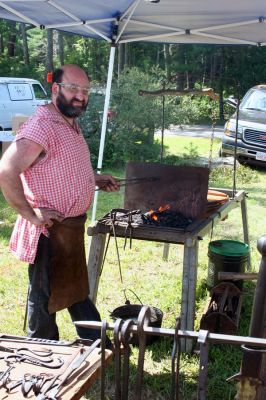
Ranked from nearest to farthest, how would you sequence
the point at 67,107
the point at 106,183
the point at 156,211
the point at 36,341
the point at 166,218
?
the point at 36,341, the point at 67,107, the point at 106,183, the point at 166,218, the point at 156,211

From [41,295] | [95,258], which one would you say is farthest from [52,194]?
[95,258]

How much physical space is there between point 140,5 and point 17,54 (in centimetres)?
3583

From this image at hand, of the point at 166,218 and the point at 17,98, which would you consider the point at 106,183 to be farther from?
the point at 17,98

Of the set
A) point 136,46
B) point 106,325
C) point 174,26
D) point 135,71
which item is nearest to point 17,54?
point 136,46

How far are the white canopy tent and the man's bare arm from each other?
5.07 feet

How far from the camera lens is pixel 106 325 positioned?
140cm

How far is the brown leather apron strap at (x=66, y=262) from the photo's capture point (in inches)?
118

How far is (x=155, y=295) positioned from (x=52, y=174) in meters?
2.10

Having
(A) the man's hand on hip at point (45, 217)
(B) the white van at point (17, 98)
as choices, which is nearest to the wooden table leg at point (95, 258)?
(A) the man's hand on hip at point (45, 217)

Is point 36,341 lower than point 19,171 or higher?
lower

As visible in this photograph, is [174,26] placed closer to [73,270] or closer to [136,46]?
[73,270]

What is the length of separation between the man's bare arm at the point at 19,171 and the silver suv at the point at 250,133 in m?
7.89

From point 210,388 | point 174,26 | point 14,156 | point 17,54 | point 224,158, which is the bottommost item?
point 210,388

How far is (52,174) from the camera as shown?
2.83 m
